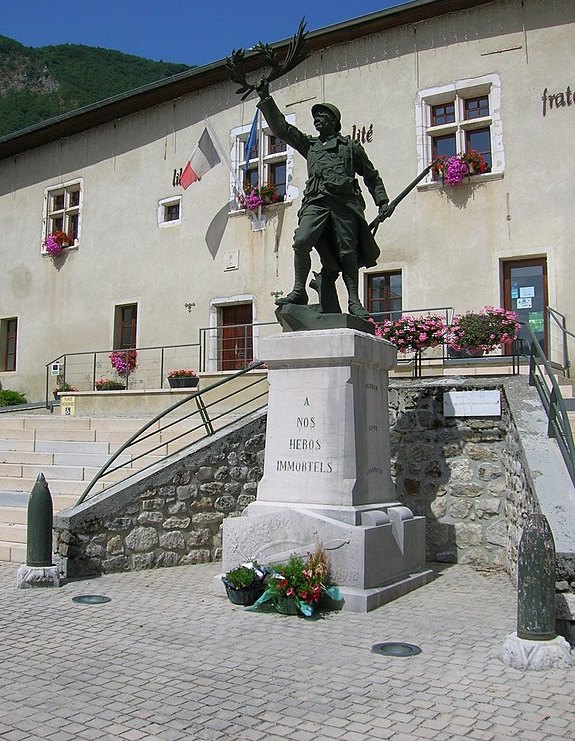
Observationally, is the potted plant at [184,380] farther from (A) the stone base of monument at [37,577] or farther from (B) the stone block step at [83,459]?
(A) the stone base of monument at [37,577]

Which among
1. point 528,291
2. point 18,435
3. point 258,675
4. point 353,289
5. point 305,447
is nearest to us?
point 258,675

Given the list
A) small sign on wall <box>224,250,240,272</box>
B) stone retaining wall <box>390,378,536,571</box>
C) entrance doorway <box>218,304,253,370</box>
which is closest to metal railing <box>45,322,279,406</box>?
entrance doorway <box>218,304,253,370</box>

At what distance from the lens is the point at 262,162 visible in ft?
53.1

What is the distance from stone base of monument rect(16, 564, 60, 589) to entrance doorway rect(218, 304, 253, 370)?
950 centimetres

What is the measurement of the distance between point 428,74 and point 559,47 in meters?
2.34

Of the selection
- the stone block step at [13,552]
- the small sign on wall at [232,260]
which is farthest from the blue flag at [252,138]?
the stone block step at [13,552]

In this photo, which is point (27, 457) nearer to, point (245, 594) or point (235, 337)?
point (245, 594)

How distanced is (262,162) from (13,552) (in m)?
10.7

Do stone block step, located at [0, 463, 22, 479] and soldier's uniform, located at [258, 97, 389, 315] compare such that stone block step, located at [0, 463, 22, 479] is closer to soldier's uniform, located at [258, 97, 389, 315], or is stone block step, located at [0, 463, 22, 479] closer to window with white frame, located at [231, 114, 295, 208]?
soldier's uniform, located at [258, 97, 389, 315]

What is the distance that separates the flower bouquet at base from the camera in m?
5.74

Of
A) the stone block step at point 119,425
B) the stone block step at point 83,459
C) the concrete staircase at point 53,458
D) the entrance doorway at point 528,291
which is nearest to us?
the concrete staircase at point 53,458

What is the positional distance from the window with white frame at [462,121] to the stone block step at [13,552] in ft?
32.5

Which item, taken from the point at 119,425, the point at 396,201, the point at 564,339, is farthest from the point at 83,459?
the point at 564,339

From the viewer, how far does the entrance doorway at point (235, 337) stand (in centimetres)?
1603
